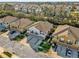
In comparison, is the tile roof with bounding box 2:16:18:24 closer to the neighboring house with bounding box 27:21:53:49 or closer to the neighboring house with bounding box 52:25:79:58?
the neighboring house with bounding box 27:21:53:49

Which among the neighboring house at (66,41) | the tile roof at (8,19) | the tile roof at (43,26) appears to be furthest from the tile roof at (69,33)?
the tile roof at (8,19)

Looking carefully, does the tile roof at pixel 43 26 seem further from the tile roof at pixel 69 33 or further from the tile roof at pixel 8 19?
the tile roof at pixel 8 19

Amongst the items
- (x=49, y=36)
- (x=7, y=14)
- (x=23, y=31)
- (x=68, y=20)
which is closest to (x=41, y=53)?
(x=49, y=36)

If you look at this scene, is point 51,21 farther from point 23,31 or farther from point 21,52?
point 21,52

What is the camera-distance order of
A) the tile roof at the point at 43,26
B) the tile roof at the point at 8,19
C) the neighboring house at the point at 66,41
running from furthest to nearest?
the tile roof at the point at 8,19 → the tile roof at the point at 43,26 → the neighboring house at the point at 66,41

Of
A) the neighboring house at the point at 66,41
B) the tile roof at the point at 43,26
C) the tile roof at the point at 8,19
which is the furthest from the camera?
the tile roof at the point at 8,19


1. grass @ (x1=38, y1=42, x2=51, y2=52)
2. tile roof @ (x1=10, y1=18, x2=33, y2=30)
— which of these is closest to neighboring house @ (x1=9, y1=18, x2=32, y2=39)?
tile roof @ (x1=10, y1=18, x2=33, y2=30)
